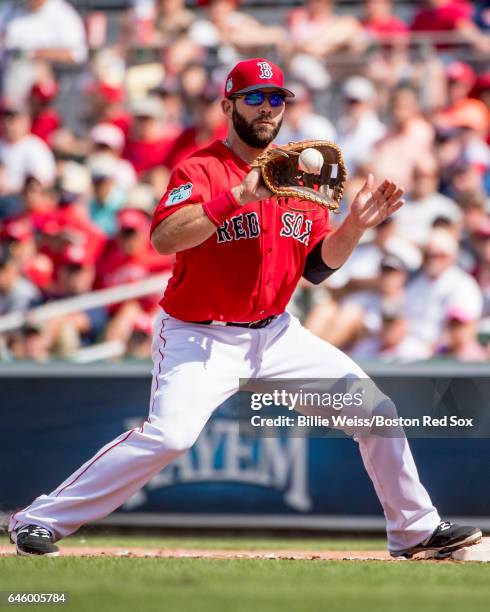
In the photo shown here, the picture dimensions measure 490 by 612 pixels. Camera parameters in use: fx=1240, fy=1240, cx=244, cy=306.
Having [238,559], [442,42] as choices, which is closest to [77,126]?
[442,42]

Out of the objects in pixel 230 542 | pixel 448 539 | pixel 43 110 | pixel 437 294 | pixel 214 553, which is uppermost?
pixel 43 110

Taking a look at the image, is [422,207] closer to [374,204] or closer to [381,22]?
[381,22]

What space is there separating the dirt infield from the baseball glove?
1.63m

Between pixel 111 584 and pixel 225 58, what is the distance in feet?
22.7

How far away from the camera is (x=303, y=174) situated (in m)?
5.25

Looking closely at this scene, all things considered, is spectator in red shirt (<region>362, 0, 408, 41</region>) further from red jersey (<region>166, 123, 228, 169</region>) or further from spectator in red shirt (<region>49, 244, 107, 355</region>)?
spectator in red shirt (<region>49, 244, 107, 355</region>)

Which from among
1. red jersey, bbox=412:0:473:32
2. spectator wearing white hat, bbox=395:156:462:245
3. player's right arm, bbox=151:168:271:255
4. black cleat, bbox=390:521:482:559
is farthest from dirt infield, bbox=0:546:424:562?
red jersey, bbox=412:0:473:32

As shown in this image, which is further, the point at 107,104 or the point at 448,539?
the point at 107,104

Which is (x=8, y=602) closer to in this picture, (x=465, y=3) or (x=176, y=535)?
(x=176, y=535)

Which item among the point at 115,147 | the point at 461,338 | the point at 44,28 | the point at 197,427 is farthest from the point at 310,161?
the point at 44,28

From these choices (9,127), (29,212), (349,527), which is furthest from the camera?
(9,127)

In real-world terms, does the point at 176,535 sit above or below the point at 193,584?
below

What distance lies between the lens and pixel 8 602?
422cm

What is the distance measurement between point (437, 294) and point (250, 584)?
4.38m
